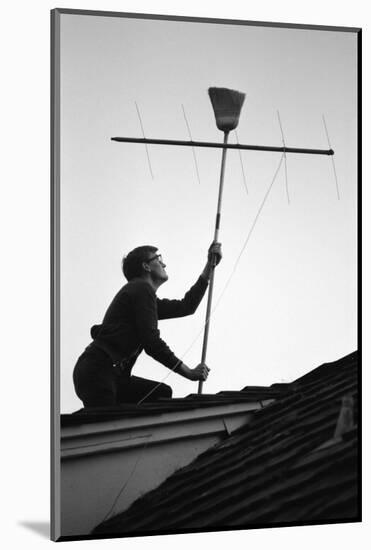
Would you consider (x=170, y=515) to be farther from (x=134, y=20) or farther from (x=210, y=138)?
(x=134, y=20)

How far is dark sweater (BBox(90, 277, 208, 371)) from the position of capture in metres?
8.22

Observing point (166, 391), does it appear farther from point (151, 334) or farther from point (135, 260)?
point (135, 260)

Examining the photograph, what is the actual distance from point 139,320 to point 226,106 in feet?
3.93

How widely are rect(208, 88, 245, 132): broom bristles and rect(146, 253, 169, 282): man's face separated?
0.77 metres

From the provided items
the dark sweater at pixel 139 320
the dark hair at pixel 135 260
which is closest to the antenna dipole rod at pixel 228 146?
the dark hair at pixel 135 260

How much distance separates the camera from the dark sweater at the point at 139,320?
822 cm

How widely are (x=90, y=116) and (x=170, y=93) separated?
1.54ft

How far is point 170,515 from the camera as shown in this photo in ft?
27.1

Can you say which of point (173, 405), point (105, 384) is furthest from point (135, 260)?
point (173, 405)

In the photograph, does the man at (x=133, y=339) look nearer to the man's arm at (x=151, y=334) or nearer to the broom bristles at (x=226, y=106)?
the man's arm at (x=151, y=334)

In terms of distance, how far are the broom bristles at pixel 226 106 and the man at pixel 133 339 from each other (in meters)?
0.76

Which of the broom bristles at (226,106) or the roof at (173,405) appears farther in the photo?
the broom bristles at (226,106)

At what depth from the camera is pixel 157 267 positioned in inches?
326

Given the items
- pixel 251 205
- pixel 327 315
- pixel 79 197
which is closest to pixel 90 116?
pixel 79 197
